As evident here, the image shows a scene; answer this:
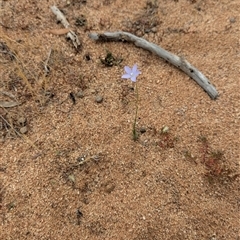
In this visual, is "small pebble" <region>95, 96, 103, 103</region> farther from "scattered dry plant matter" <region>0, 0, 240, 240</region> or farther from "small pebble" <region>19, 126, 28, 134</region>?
"small pebble" <region>19, 126, 28, 134</region>

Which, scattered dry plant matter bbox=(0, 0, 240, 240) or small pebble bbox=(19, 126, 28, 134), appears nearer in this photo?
scattered dry plant matter bbox=(0, 0, 240, 240)

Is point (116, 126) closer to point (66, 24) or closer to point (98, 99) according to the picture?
point (98, 99)

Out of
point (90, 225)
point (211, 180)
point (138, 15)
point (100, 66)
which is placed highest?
point (138, 15)

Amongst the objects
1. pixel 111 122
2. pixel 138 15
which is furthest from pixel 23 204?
pixel 138 15

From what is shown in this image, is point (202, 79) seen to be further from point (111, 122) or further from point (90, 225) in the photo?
point (90, 225)

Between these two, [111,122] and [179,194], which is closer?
[179,194]

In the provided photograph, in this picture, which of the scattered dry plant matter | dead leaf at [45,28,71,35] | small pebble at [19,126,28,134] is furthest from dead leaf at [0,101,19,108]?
dead leaf at [45,28,71,35]

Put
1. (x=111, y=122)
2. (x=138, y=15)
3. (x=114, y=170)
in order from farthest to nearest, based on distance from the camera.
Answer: (x=138, y=15)
(x=111, y=122)
(x=114, y=170)

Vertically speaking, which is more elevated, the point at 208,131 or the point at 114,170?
the point at 208,131
